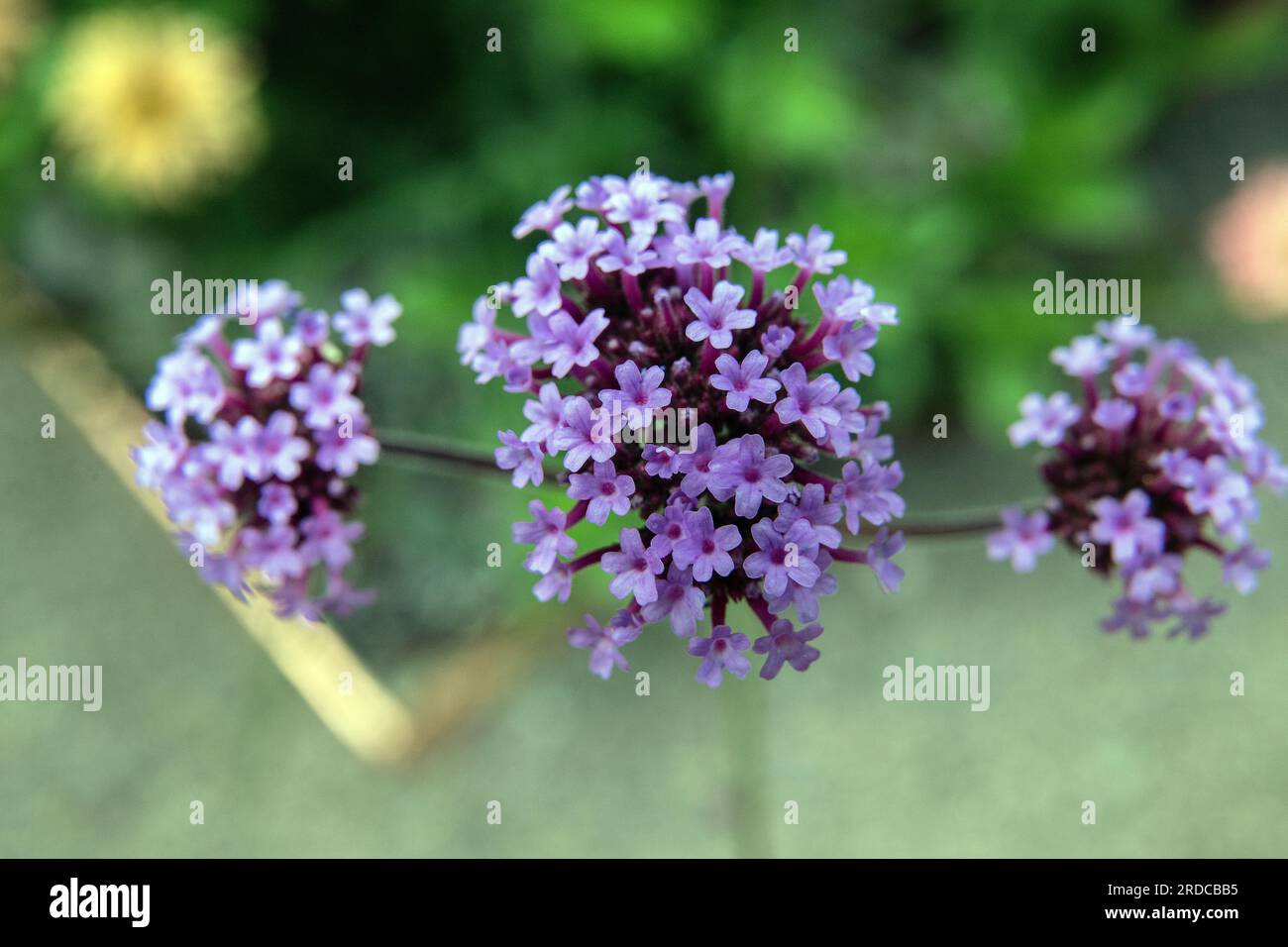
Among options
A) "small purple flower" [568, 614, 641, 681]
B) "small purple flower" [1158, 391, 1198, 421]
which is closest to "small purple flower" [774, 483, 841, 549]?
"small purple flower" [568, 614, 641, 681]

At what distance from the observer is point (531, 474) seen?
1261 mm

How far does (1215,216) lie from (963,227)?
43.7 inches

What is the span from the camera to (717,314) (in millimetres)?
1284

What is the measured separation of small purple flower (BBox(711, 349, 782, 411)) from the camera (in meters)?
1.22

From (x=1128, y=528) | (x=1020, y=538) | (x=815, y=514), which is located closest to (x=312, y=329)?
(x=815, y=514)

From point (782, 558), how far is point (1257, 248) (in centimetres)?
285

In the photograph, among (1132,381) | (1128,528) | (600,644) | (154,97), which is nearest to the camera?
(600,644)

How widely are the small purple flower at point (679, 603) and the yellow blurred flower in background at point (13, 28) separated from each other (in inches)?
113

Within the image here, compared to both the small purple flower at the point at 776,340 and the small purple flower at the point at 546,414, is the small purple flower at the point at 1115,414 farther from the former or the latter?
the small purple flower at the point at 546,414

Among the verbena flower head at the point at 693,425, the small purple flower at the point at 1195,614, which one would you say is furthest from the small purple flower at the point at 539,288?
the small purple flower at the point at 1195,614

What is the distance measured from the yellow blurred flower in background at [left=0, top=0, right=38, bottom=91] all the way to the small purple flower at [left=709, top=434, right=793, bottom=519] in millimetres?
2854

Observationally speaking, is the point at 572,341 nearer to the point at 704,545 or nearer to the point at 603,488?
the point at 603,488

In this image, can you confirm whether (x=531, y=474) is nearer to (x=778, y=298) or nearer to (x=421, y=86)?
(x=778, y=298)

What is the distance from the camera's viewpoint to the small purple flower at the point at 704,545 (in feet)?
3.92
